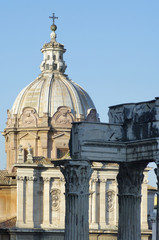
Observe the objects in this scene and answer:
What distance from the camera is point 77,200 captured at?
38000 mm

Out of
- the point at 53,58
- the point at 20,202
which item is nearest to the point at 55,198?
the point at 20,202

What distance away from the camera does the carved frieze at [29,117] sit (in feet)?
334

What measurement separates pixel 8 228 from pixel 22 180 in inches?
171

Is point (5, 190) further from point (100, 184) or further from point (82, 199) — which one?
point (82, 199)

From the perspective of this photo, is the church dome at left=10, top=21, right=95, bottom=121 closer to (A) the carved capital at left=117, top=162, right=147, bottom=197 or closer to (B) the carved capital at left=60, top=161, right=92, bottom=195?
(A) the carved capital at left=117, top=162, right=147, bottom=197

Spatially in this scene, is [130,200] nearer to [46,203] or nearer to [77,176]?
[77,176]

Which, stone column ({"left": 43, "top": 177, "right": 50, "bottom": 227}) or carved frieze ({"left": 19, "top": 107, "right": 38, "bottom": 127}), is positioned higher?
carved frieze ({"left": 19, "top": 107, "right": 38, "bottom": 127})

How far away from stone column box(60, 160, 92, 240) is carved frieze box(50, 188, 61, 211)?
55719mm

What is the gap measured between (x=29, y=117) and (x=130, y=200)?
62.3 meters

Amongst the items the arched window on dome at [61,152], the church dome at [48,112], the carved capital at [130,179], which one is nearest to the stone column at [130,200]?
the carved capital at [130,179]

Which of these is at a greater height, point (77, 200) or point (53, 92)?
point (53, 92)

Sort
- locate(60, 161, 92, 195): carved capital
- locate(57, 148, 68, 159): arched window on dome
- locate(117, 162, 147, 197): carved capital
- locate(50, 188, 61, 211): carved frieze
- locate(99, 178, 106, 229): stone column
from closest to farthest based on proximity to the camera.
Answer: locate(60, 161, 92, 195): carved capital
locate(117, 162, 147, 197): carved capital
locate(50, 188, 61, 211): carved frieze
locate(99, 178, 106, 229): stone column
locate(57, 148, 68, 159): arched window on dome

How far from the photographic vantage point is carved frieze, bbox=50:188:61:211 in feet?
308

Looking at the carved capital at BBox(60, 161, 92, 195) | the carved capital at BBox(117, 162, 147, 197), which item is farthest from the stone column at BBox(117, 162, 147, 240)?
the carved capital at BBox(60, 161, 92, 195)
